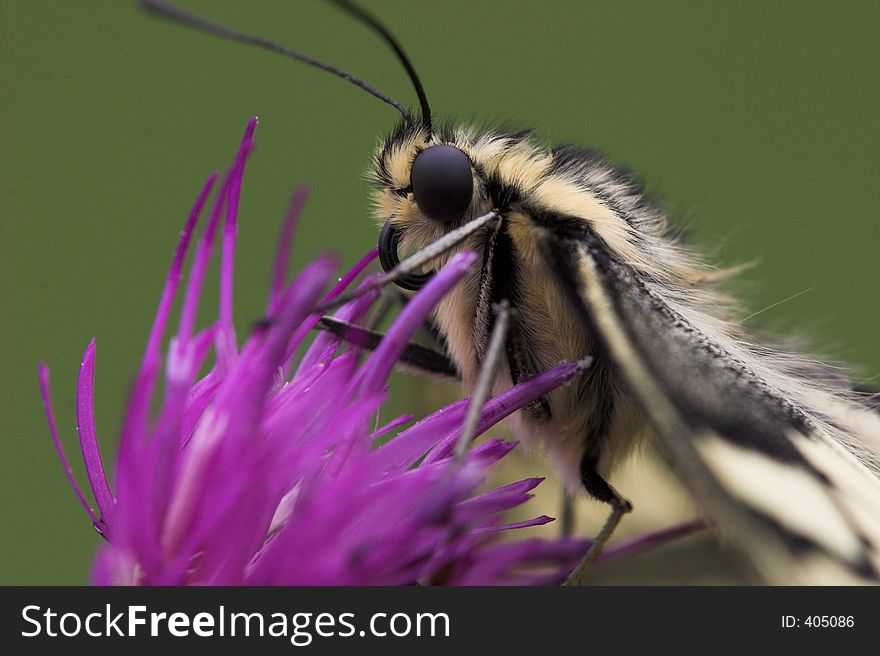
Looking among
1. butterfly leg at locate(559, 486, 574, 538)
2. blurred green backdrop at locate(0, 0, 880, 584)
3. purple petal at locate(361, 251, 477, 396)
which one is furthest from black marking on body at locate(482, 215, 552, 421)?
blurred green backdrop at locate(0, 0, 880, 584)

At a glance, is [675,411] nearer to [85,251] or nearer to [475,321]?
[475,321]

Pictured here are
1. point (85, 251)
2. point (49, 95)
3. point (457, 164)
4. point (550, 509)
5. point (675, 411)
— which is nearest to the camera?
point (675, 411)

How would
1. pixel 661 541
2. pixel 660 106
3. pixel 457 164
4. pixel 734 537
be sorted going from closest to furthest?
pixel 734 537
pixel 457 164
pixel 661 541
pixel 660 106

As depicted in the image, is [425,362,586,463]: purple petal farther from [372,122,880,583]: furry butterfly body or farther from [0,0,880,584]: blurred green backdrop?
[0,0,880,584]: blurred green backdrop

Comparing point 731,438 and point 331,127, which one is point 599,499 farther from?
point 331,127

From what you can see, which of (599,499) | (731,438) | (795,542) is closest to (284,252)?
(599,499)

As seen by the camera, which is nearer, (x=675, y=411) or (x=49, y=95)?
(x=675, y=411)

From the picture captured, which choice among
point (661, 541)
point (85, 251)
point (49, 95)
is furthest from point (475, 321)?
point (49, 95)

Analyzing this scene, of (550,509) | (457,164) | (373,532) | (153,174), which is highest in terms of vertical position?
(153,174)
